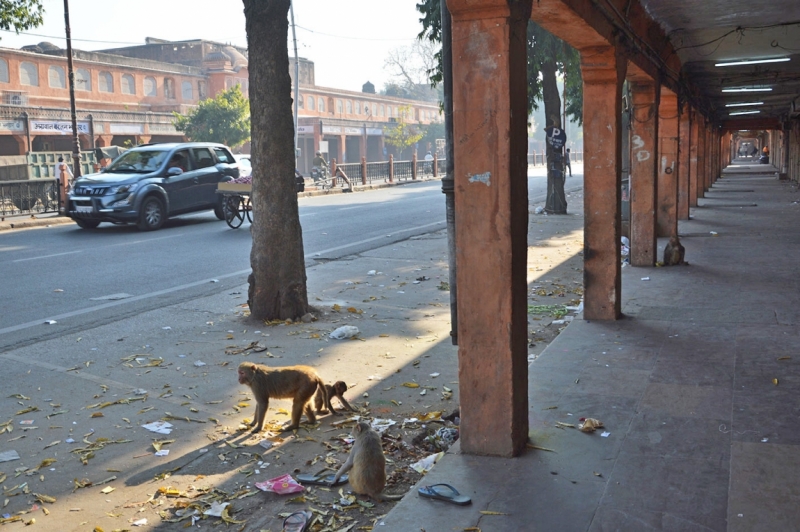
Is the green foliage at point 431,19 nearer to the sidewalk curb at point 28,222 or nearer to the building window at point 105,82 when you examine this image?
the sidewalk curb at point 28,222

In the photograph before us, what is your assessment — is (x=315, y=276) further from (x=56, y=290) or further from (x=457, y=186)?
(x=457, y=186)

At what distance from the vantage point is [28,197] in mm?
22406

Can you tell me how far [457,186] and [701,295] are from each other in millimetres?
5977

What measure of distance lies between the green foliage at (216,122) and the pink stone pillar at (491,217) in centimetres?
4177

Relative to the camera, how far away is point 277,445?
5.35 m

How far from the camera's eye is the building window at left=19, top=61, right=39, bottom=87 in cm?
4094

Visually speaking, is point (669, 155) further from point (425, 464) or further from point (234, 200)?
point (425, 464)

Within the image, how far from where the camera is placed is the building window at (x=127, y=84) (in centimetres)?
4769

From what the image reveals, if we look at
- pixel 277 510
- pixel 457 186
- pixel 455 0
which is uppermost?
pixel 455 0

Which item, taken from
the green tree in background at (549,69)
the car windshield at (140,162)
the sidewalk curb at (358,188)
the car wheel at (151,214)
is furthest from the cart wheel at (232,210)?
→ the sidewalk curb at (358,188)

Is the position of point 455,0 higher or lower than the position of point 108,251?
higher

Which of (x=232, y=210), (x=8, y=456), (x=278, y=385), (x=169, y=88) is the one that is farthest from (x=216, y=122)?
(x=8, y=456)

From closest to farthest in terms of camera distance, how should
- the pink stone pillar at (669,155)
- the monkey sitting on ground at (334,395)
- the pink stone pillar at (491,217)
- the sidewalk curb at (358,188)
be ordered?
1. the pink stone pillar at (491,217)
2. the monkey sitting on ground at (334,395)
3. the pink stone pillar at (669,155)
4. the sidewalk curb at (358,188)

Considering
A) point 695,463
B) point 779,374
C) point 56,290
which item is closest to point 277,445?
point 695,463
